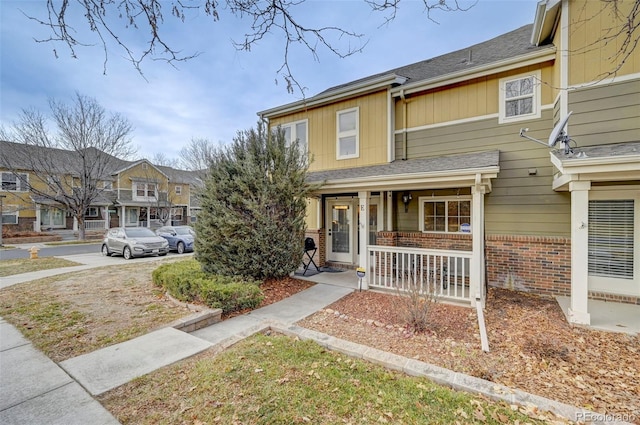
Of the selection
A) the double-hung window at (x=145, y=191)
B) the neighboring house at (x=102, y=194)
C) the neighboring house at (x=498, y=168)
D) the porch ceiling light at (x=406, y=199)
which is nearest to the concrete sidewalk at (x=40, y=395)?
the neighboring house at (x=498, y=168)

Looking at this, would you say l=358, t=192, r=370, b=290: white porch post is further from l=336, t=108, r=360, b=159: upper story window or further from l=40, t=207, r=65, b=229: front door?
l=40, t=207, r=65, b=229: front door

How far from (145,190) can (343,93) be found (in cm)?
2696

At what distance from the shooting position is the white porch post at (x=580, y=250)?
A: 451 centimetres

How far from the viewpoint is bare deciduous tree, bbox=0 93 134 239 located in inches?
699

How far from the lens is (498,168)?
17.0ft

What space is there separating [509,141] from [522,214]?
178cm

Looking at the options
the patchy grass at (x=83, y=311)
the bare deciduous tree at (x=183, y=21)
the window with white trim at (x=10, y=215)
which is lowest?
the patchy grass at (x=83, y=311)

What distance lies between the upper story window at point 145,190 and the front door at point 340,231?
2534 centimetres

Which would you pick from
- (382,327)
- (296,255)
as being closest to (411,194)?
(296,255)

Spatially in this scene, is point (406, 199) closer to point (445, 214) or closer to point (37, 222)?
point (445, 214)

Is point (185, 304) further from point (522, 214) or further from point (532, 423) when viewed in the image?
point (522, 214)

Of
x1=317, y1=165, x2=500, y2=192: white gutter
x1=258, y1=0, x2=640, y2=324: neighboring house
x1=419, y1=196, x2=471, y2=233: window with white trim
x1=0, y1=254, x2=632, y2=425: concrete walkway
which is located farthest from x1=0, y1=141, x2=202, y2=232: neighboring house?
x1=0, y1=254, x2=632, y2=425: concrete walkway

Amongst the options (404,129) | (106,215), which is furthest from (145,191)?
(404,129)

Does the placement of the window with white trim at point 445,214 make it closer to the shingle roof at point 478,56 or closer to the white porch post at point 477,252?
the white porch post at point 477,252
